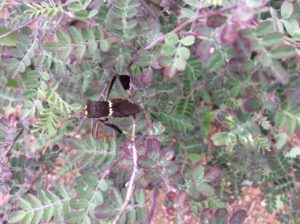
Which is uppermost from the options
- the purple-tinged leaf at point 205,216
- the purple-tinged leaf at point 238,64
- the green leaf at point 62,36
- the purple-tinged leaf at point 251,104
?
the purple-tinged leaf at point 238,64

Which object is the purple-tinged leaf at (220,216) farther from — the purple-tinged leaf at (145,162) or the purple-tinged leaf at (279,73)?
the purple-tinged leaf at (279,73)

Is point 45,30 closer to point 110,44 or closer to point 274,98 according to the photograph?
point 110,44

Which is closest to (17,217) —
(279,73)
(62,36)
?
(62,36)

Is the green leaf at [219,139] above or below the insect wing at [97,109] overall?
above

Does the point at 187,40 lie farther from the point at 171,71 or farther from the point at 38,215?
the point at 38,215

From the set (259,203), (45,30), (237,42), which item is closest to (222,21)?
(237,42)

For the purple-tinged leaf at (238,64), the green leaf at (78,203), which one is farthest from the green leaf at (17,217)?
the purple-tinged leaf at (238,64)

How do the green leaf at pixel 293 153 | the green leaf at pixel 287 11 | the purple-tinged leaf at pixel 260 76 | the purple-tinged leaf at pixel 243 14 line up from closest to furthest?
the purple-tinged leaf at pixel 243 14
the purple-tinged leaf at pixel 260 76
the green leaf at pixel 287 11
the green leaf at pixel 293 153
